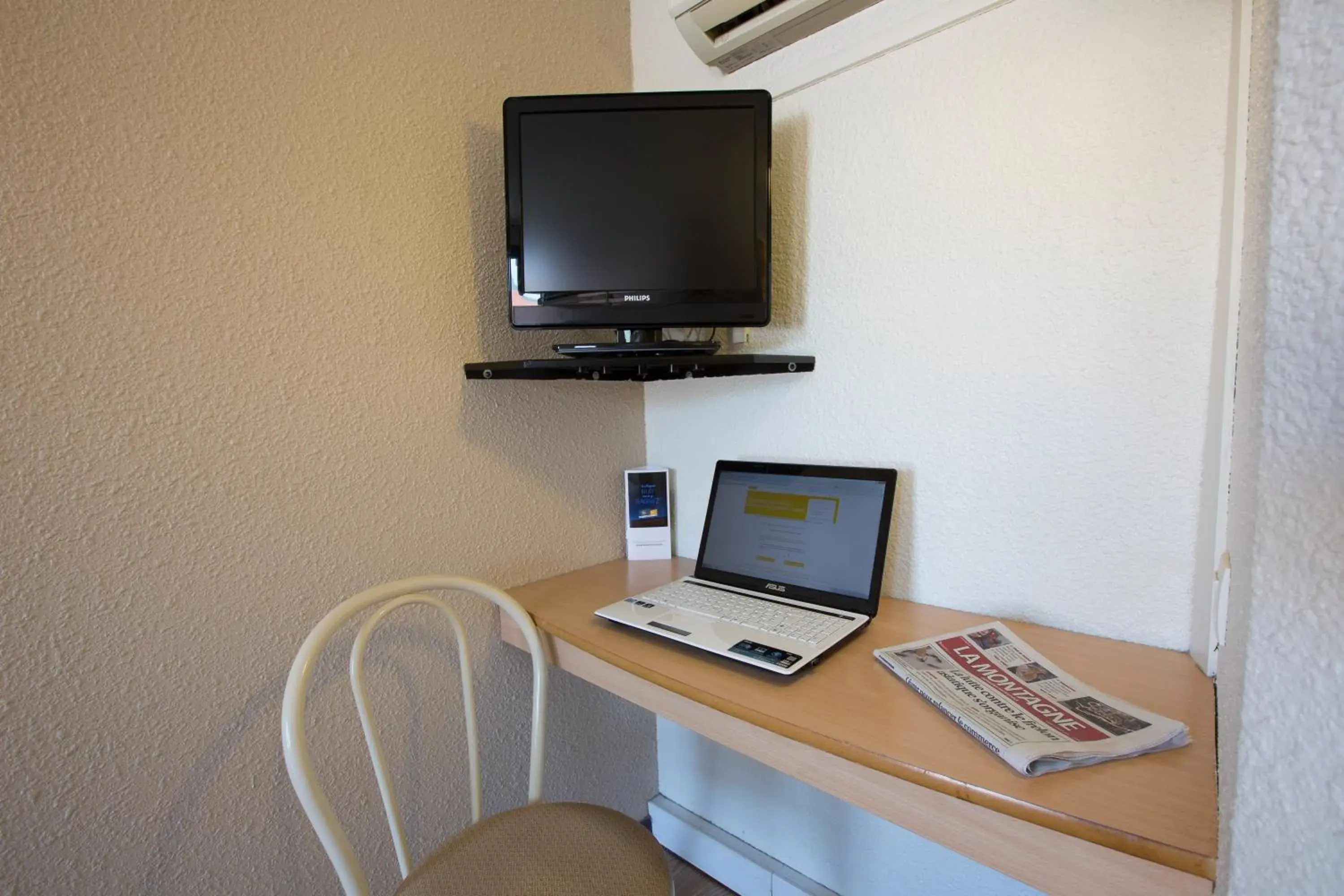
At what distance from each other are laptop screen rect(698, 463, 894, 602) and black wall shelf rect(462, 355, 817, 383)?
235 millimetres

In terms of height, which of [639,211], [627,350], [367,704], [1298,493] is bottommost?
[367,704]

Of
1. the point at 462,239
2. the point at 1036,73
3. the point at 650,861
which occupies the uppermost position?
the point at 1036,73

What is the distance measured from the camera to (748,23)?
3.80 feet

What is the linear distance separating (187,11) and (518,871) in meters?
1.35

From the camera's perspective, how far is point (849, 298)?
116cm

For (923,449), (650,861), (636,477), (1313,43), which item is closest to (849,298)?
(923,449)

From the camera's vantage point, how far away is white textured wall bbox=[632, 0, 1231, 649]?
83cm

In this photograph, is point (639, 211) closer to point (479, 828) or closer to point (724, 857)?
point (479, 828)

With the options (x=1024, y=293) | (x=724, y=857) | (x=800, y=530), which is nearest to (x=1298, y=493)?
(x=1024, y=293)

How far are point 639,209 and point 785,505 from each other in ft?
2.14

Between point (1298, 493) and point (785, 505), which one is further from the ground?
point (1298, 493)

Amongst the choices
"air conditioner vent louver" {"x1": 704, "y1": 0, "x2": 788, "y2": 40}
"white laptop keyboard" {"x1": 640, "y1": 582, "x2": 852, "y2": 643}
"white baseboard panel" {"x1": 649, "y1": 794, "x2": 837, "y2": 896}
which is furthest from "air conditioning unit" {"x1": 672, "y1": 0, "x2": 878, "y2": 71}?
"white baseboard panel" {"x1": 649, "y1": 794, "x2": 837, "y2": 896}

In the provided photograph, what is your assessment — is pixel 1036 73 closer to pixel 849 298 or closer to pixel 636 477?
pixel 849 298

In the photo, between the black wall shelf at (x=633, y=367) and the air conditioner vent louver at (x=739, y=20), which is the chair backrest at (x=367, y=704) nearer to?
the black wall shelf at (x=633, y=367)
